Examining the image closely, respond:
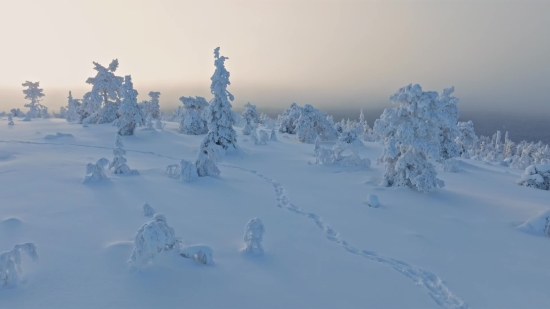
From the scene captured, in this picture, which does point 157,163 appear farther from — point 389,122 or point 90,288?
point 90,288

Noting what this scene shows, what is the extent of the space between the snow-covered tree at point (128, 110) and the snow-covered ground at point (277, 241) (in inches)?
445

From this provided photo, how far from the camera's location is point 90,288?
19.3ft

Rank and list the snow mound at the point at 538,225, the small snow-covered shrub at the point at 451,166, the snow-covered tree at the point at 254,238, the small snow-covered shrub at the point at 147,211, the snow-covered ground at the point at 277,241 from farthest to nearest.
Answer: the small snow-covered shrub at the point at 451,166 < the snow mound at the point at 538,225 < the small snow-covered shrub at the point at 147,211 < the snow-covered tree at the point at 254,238 < the snow-covered ground at the point at 277,241

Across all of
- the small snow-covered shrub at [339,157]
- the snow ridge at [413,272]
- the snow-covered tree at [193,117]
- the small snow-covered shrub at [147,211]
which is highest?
the snow-covered tree at [193,117]

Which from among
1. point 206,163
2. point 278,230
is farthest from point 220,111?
point 278,230

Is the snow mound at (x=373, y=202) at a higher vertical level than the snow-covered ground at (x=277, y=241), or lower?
higher

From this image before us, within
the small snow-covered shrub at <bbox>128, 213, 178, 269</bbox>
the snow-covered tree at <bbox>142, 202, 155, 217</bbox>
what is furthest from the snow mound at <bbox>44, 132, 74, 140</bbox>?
the small snow-covered shrub at <bbox>128, 213, 178, 269</bbox>

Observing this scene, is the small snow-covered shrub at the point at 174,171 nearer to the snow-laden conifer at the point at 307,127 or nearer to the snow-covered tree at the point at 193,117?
the snow-covered tree at the point at 193,117

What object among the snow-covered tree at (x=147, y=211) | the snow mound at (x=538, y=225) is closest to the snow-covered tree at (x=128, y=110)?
the snow-covered tree at (x=147, y=211)

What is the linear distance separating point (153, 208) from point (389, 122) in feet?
35.3

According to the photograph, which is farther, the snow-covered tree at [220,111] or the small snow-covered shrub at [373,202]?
the snow-covered tree at [220,111]

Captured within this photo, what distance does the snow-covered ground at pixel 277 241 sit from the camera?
624 centimetres

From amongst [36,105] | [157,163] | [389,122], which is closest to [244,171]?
[157,163]

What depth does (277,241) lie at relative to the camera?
9031 mm
